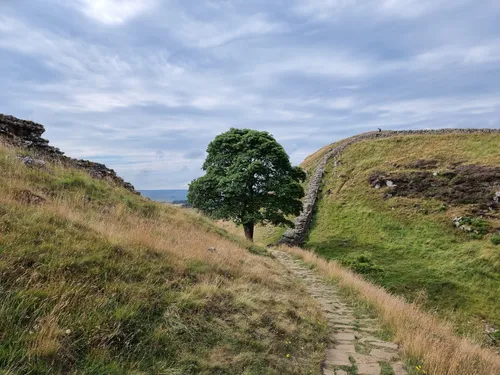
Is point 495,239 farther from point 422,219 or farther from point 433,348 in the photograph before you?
point 433,348

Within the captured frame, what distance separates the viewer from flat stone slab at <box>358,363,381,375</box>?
5414 mm

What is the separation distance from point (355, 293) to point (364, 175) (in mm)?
27660

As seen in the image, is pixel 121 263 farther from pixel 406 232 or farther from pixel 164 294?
pixel 406 232

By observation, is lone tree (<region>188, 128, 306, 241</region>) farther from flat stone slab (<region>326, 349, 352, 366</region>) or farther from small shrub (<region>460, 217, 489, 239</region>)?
flat stone slab (<region>326, 349, 352, 366</region>)

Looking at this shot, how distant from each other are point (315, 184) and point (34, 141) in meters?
30.7

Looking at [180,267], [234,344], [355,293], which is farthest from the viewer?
[355,293]

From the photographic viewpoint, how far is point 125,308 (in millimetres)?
4520

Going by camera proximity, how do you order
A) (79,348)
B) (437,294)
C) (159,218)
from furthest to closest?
(437,294) < (159,218) < (79,348)

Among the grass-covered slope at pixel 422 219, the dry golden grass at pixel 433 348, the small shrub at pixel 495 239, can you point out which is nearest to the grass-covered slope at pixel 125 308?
the dry golden grass at pixel 433 348

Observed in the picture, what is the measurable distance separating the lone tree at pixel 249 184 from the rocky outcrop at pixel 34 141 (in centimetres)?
905

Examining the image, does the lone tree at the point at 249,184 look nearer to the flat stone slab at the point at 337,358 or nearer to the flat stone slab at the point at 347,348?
the flat stone slab at the point at 347,348

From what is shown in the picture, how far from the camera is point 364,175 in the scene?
3653 cm

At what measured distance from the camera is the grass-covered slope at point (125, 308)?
3648 millimetres

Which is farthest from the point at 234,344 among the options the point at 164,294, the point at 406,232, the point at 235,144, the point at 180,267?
the point at 406,232
